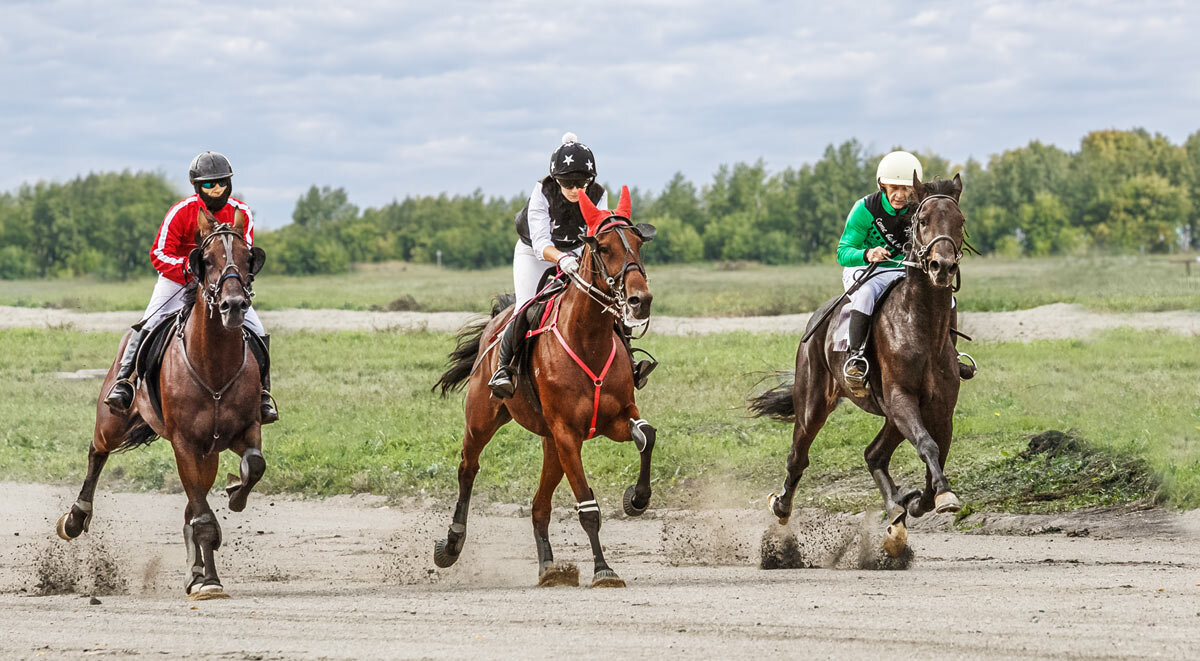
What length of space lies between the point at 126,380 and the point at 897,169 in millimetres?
6228

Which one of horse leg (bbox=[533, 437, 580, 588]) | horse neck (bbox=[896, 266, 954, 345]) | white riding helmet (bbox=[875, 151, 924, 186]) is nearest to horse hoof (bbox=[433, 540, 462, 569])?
horse leg (bbox=[533, 437, 580, 588])

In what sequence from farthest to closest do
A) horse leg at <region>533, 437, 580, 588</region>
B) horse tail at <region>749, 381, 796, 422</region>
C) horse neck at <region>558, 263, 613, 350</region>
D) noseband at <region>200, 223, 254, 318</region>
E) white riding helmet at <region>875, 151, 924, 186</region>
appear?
horse tail at <region>749, 381, 796, 422</region> → white riding helmet at <region>875, 151, 924, 186</region> → horse leg at <region>533, 437, 580, 588</region> → horse neck at <region>558, 263, 613, 350</region> → noseband at <region>200, 223, 254, 318</region>

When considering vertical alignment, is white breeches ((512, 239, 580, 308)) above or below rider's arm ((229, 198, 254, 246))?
below

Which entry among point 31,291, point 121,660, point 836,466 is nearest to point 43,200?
point 31,291

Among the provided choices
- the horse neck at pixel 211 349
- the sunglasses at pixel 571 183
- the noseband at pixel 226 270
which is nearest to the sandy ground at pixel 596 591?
the horse neck at pixel 211 349

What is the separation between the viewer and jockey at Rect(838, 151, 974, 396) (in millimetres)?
10047

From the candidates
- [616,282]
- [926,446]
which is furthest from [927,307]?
[616,282]

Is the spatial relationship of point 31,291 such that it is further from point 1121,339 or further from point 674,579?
point 674,579

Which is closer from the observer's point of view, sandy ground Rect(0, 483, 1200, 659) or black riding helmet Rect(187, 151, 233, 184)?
Answer: sandy ground Rect(0, 483, 1200, 659)

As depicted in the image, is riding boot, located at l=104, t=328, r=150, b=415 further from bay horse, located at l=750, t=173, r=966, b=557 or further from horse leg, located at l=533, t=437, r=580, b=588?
bay horse, located at l=750, t=173, r=966, b=557

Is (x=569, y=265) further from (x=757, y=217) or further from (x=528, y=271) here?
(x=757, y=217)

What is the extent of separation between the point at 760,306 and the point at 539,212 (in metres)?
27.3

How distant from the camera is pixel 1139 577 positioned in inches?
335

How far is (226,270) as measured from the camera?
8703 mm
